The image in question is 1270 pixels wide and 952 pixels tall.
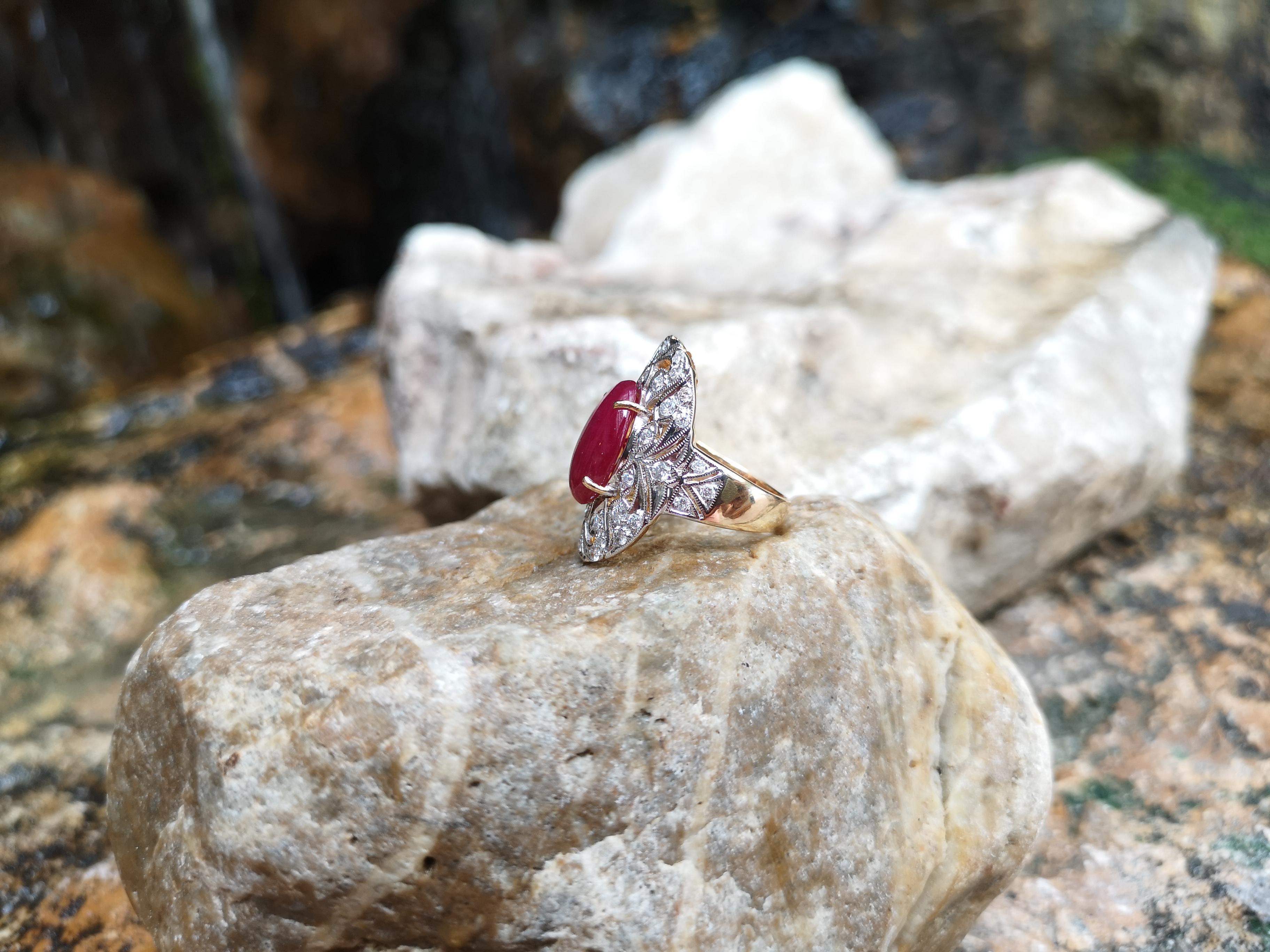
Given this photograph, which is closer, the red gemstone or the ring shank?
the ring shank

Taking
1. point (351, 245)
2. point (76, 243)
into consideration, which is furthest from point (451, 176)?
point (76, 243)

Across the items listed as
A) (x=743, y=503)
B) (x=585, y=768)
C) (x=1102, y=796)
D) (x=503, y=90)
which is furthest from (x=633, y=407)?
(x=503, y=90)

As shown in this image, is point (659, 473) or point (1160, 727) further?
point (1160, 727)

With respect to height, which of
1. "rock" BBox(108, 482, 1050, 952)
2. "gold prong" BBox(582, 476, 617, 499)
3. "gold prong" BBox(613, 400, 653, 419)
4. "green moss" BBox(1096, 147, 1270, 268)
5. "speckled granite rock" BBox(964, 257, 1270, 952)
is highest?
"gold prong" BBox(613, 400, 653, 419)

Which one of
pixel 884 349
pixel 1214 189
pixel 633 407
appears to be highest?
pixel 633 407

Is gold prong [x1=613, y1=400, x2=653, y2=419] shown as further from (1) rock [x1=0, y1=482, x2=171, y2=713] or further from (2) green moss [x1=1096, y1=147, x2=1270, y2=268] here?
(2) green moss [x1=1096, y1=147, x2=1270, y2=268]

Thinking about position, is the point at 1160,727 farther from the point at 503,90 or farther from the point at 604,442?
the point at 503,90

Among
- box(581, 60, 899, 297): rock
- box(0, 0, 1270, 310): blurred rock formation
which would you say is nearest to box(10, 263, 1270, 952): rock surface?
box(581, 60, 899, 297): rock

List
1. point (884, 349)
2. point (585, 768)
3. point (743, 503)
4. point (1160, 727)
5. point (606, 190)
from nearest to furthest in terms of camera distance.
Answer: point (585, 768) < point (743, 503) < point (1160, 727) < point (884, 349) < point (606, 190)
